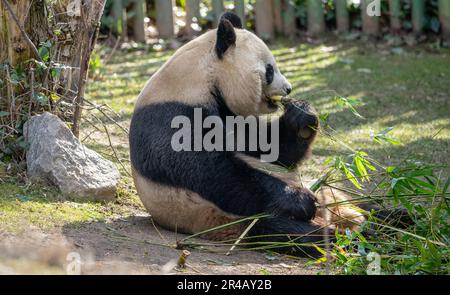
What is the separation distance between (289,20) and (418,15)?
2.01 metres

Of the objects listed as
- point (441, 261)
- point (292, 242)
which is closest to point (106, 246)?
point (292, 242)

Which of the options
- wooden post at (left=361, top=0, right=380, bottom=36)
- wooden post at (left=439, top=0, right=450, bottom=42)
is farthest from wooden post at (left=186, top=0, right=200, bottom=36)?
wooden post at (left=439, top=0, right=450, bottom=42)

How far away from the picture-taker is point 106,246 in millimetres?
5148

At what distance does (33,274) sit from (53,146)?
2162 millimetres

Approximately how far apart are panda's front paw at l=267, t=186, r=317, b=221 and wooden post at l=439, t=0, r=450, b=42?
7.10 meters

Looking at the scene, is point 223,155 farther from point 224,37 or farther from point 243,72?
point 224,37

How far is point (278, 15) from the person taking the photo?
12.7 metres

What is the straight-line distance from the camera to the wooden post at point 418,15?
1200 centimetres

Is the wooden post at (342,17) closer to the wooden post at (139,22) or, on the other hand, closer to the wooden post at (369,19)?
the wooden post at (369,19)

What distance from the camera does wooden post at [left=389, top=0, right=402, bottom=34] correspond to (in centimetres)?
1209

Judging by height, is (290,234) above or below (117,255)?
below

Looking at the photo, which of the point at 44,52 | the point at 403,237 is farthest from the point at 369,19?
the point at 403,237

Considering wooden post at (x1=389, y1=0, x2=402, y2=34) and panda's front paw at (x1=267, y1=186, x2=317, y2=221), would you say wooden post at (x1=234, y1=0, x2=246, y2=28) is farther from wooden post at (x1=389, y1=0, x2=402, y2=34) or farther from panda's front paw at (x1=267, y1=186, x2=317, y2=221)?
panda's front paw at (x1=267, y1=186, x2=317, y2=221)
